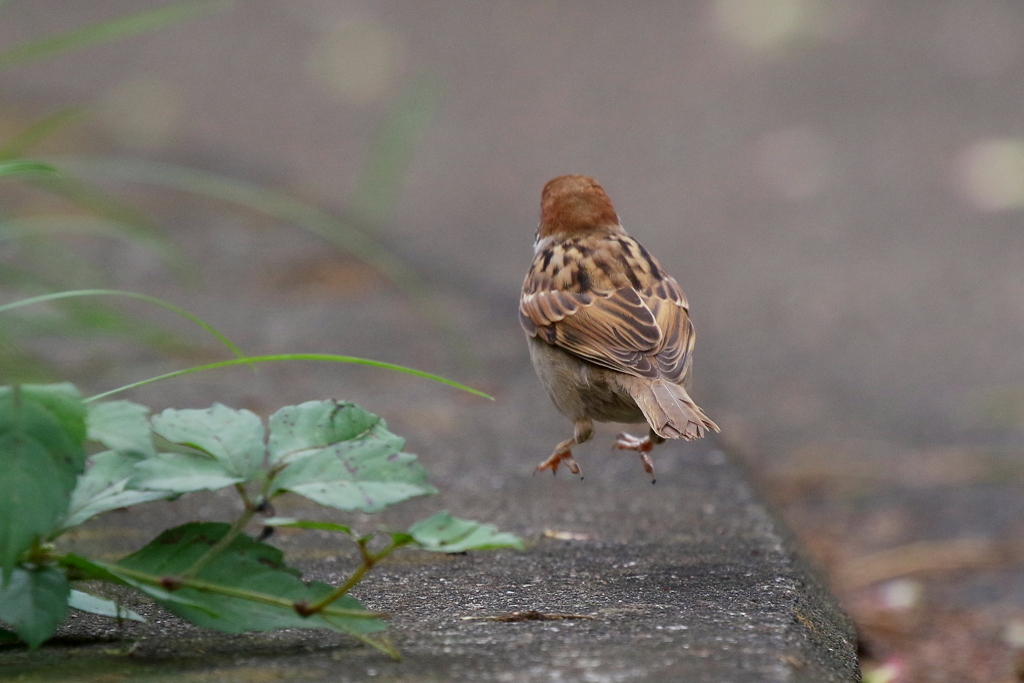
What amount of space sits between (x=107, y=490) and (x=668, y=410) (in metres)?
1.43

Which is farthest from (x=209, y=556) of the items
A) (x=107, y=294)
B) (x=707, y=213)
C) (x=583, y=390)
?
(x=707, y=213)

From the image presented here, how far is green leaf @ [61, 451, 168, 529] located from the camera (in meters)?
1.82

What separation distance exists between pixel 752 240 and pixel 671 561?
22.2ft

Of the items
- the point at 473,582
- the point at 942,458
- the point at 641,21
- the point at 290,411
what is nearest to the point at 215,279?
the point at 942,458

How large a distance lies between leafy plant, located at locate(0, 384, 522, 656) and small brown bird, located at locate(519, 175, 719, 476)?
1.24 m

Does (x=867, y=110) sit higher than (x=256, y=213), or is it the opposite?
(x=867, y=110)

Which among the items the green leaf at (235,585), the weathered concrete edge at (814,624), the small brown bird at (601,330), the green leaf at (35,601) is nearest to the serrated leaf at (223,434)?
the green leaf at (235,585)

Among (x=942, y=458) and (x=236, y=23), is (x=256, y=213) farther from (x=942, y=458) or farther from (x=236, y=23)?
(x=236, y=23)

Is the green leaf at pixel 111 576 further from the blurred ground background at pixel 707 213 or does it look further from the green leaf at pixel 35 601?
the blurred ground background at pixel 707 213

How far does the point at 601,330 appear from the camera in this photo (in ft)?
10.5

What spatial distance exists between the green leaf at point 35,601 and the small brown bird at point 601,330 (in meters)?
1.50

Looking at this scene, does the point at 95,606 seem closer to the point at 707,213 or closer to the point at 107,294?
the point at 107,294

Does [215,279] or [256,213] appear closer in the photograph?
[215,279]

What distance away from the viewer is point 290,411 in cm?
188
